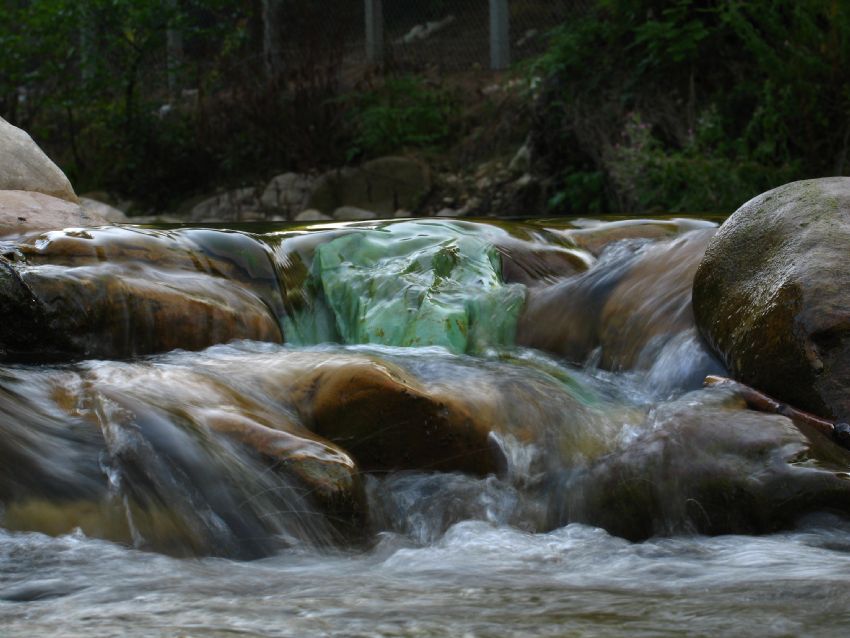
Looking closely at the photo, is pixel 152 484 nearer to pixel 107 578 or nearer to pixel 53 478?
pixel 53 478

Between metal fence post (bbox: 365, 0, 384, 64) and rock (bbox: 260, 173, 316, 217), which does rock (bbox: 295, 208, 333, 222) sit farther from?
metal fence post (bbox: 365, 0, 384, 64)

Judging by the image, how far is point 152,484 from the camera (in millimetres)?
2986

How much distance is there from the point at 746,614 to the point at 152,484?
60.2 inches

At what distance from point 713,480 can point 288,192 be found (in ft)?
36.8

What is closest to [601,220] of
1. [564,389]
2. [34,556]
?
[564,389]

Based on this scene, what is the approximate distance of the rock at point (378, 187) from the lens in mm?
13281

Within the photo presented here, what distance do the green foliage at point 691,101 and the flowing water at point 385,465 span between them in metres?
4.77

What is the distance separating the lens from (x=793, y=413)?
357 cm

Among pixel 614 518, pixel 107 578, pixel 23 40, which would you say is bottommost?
pixel 614 518

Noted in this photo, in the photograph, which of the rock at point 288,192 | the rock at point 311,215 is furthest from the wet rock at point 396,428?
the rock at point 288,192

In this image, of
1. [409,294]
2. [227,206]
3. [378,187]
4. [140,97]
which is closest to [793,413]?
[409,294]

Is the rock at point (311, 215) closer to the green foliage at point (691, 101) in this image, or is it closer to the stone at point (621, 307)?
the green foliage at point (691, 101)

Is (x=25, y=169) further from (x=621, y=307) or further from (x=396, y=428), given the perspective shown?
(x=396, y=428)

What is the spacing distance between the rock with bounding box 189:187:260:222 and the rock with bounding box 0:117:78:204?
23.8 ft
